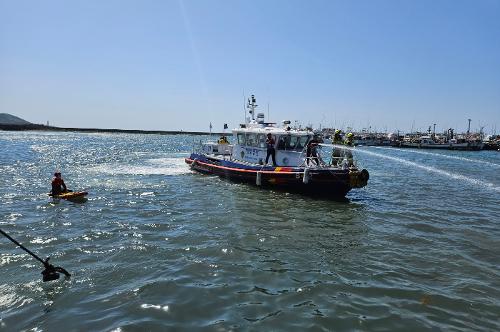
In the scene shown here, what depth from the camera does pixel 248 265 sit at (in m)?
9.70

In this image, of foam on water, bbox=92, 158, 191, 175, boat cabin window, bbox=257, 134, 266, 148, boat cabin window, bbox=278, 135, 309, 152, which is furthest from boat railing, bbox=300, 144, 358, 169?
foam on water, bbox=92, 158, 191, 175

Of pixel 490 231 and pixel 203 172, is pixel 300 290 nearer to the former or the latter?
pixel 490 231

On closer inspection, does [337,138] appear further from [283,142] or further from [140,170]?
[140,170]

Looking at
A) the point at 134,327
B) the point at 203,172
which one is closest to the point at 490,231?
the point at 134,327

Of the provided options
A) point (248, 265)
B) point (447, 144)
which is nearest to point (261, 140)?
point (248, 265)

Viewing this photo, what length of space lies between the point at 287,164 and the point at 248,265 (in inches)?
511

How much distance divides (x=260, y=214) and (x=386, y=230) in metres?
4.65

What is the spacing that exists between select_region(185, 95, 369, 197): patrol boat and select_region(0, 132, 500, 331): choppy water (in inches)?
47.1

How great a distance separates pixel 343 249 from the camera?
1137cm

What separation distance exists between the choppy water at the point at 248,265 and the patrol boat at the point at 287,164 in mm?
1196

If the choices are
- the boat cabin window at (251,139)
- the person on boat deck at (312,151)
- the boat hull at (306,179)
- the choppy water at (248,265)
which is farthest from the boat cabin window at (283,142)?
the choppy water at (248,265)

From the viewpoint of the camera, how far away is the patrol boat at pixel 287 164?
19203mm

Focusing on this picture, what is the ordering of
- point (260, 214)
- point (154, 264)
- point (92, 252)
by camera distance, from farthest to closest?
point (260, 214)
point (92, 252)
point (154, 264)

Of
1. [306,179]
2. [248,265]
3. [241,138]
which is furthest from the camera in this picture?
[241,138]
